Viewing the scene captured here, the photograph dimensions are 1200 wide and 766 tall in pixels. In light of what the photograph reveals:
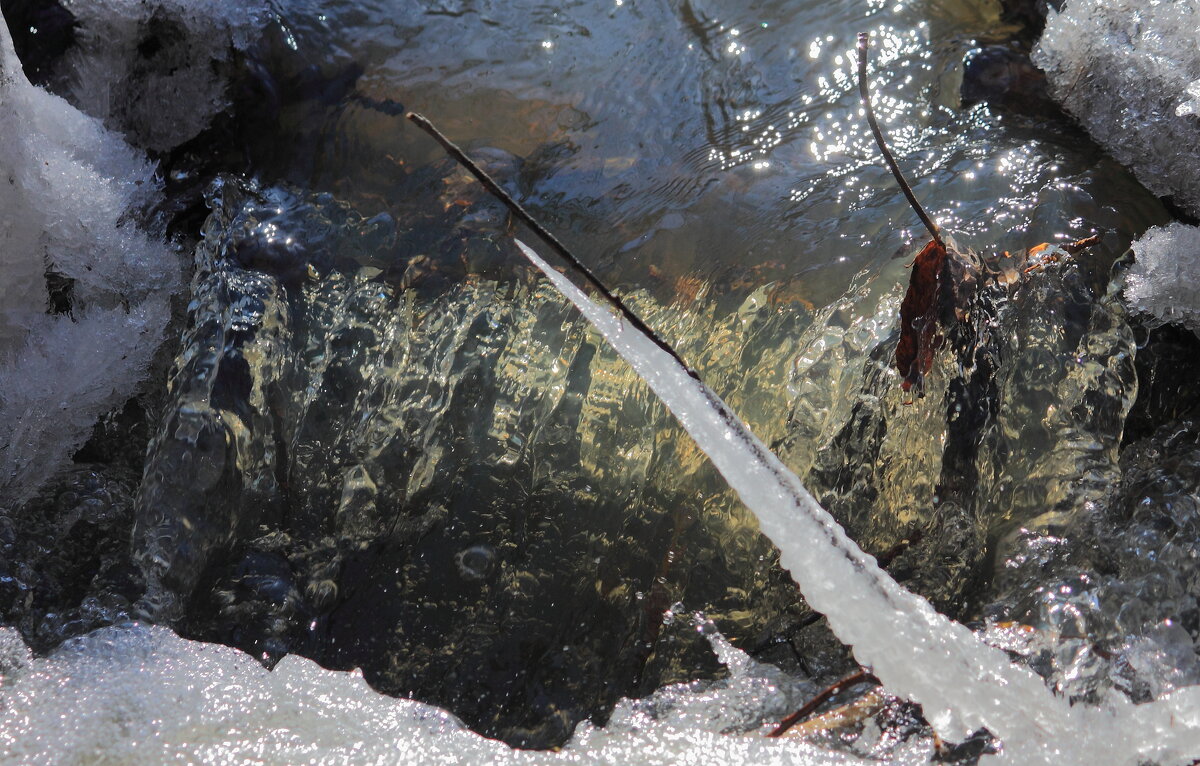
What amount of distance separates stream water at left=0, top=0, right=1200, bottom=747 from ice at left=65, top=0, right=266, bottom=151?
0.6 inches

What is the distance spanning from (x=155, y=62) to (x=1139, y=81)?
2.44 metres

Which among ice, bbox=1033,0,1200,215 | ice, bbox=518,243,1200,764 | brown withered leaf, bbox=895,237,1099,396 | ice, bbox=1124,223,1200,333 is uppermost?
ice, bbox=1033,0,1200,215

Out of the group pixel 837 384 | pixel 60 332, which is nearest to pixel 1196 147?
pixel 837 384

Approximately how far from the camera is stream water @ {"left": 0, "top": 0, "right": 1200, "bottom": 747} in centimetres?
170

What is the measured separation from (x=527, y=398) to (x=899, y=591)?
0.92 metres

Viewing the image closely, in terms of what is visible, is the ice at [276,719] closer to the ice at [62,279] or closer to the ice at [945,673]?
the ice at [945,673]

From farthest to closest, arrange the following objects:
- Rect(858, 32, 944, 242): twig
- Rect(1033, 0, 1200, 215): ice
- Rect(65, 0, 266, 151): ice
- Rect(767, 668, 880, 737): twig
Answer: Rect(65, 0, 266, 151): ice
Rect(1033, 0, 1200, 215): ice
Rect(767, 668, 880, 737): twig
Rect(858, 32, 944, 242): twig

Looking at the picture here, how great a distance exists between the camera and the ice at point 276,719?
1.38 meters

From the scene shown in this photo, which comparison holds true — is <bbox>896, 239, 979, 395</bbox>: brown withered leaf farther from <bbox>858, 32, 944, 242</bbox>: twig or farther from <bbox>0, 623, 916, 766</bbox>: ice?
<bbox>0, 623, 916, 766</bbox>: ice

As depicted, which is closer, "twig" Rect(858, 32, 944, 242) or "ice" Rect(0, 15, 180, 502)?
"twig" Rect(858, 32, 944, 242)

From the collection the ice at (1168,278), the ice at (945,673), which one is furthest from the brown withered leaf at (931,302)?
the ice at (945,673)

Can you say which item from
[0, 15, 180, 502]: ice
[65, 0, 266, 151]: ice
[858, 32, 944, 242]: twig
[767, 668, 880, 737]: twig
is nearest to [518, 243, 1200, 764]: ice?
[767, 668, 880, 737]: twig

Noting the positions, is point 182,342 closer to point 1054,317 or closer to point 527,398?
point 527,398

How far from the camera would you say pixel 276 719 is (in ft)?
4.83
